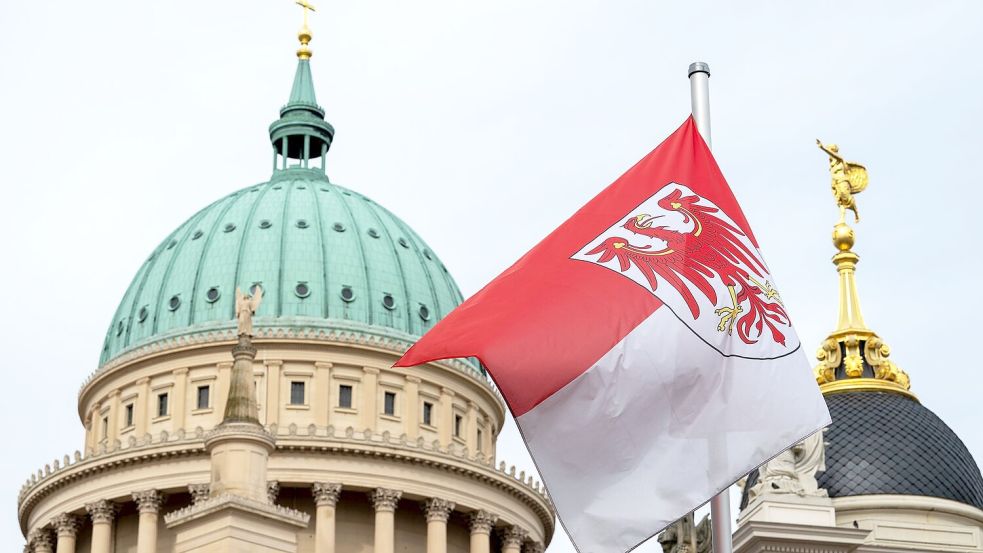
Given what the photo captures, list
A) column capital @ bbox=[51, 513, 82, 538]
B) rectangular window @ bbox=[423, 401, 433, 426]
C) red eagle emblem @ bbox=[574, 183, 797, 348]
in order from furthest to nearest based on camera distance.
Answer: rectangular window @ bbox=[423, 401, 433, 426] < column capital @ bbox=[51, 513, 82, 538] < red eagle emblem @ bbox=[574, 183, 797, 348]

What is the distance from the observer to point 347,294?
9362 cm

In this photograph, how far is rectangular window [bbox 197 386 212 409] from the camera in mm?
88938

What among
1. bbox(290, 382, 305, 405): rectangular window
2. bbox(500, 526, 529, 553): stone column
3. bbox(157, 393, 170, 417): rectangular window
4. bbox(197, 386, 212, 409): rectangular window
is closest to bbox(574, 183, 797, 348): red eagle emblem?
bbox(290, 382, 305, 405): rectangular window

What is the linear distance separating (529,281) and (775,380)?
8.35 ft

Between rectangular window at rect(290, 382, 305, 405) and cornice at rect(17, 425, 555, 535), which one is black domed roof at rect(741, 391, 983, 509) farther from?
rectangular window at rect(290, 382, 305, 405)

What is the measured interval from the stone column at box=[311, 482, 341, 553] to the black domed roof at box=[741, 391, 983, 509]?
4950cm

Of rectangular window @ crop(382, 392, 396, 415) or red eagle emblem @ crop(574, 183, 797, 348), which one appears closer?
red eagle emblem @ crop(574, 183, 797, 348)

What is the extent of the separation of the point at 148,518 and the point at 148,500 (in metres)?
0.93

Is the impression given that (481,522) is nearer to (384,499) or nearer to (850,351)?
(384,499)

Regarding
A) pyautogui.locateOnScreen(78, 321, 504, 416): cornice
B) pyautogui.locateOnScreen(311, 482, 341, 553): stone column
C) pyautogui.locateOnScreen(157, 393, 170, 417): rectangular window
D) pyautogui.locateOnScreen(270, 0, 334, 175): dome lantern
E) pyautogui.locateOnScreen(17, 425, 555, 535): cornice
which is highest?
pyautogui.locateOnScreen(270, 0, 334, 175): dome lantern

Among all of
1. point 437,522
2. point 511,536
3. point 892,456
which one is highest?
point 511,536

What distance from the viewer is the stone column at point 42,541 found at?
90375 millimetres

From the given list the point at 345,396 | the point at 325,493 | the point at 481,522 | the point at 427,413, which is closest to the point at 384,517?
the point at 325,493

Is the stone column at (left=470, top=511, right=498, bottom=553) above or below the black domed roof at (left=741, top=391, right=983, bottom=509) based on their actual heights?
above
